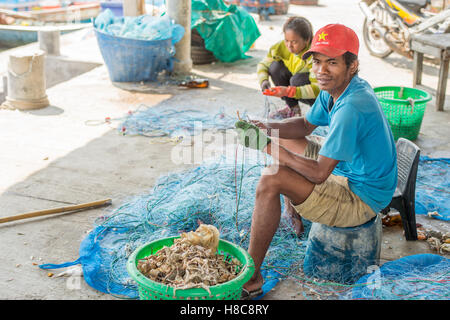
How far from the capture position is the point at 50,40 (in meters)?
8.45

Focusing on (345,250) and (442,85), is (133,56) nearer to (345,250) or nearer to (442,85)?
(442,85)

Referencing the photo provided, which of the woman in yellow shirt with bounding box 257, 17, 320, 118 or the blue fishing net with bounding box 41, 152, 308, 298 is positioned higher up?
the woman in yellow shirt with bounding box 257, 17, 320, 118

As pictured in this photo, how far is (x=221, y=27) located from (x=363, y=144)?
5.89 meters

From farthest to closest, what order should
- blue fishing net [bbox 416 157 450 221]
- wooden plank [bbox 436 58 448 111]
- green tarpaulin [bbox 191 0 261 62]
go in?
1. green tarpaulin [bbox 191 0 261 62]
2. wooden plank [bbox 436 58 448 111]
3. blue fishing net [bbox 416 157 450 221]

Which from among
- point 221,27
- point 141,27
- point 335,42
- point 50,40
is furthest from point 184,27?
point 335,42

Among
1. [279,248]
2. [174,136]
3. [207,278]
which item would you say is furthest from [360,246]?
[174,136]

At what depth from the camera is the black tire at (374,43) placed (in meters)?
8.79

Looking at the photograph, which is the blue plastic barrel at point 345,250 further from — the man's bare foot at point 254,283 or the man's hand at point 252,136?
the man's hand at point 252,136

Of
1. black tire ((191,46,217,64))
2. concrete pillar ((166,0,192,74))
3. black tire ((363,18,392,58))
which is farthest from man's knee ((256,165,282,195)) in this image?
black tire ((363,18,392,58))

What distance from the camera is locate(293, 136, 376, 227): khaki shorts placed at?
2650 mm

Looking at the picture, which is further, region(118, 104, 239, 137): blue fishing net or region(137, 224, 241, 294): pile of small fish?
region(118, 104, 239, 137): blue fishing net

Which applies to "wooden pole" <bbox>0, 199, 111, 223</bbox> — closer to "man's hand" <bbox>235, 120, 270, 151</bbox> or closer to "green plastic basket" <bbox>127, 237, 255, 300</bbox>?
"green plastic basket" <bbox>127, 237, 255, 300</bbox>

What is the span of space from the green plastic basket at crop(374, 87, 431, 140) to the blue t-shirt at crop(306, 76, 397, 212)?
2.32 metres

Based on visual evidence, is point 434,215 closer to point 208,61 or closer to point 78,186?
point 78,186
